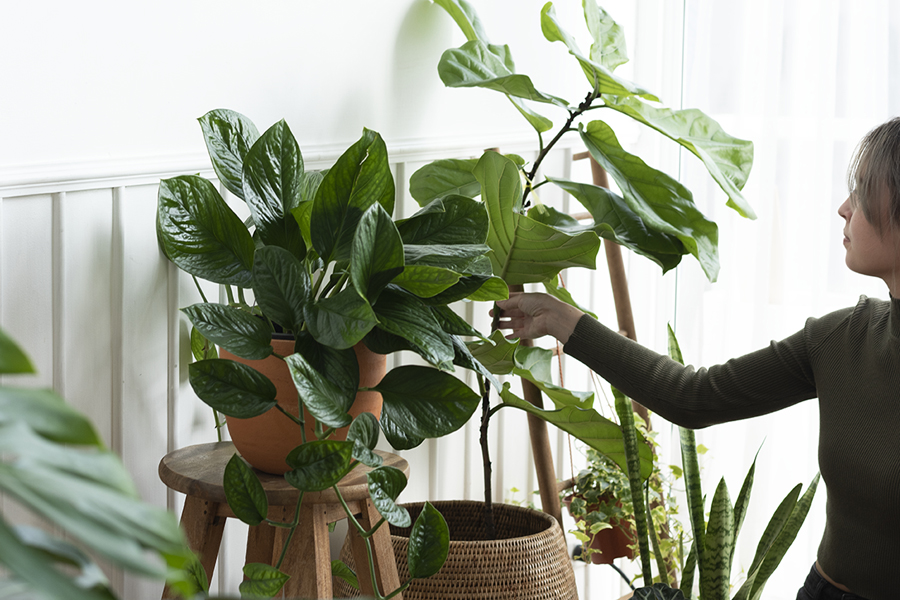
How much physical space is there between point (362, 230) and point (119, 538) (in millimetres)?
591

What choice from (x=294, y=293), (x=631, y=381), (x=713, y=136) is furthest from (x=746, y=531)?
(x=294, y=293)

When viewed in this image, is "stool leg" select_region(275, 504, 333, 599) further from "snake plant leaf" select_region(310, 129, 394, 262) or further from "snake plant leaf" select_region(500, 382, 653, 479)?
"snake plant leaf" select_region(500, 382, 653, 479)

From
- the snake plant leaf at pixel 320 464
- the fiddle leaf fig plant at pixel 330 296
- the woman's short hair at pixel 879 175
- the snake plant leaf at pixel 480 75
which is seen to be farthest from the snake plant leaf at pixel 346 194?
the woman's short hair at pixel 879 175

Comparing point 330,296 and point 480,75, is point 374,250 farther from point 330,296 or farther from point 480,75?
Answer: point 480,75

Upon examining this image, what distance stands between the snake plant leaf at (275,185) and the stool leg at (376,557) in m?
0.37

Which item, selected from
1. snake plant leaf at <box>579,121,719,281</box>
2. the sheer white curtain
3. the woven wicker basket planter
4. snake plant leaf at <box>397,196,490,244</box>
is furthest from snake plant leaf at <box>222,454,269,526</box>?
the sheer white curtain

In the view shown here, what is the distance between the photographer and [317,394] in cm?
88

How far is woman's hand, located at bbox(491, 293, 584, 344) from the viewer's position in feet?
4.97

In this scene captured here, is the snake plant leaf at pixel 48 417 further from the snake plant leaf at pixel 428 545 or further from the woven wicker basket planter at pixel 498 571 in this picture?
the woven wicker basket planter at pixel 498 571

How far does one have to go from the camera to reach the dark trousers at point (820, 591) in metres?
1.32

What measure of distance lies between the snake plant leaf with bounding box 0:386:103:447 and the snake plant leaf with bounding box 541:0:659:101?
116 cm

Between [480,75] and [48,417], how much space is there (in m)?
1.22

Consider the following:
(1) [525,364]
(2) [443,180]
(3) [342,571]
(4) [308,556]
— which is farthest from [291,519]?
(2) [443,180]

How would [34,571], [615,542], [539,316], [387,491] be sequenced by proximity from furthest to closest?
[615,542], [539,316], [387,491], [34,571]
